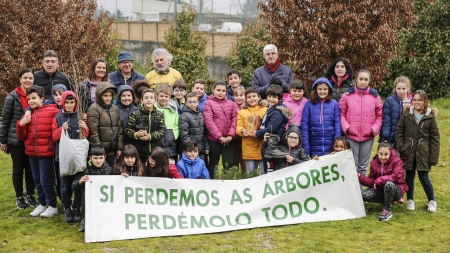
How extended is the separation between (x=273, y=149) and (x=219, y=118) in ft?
3.37

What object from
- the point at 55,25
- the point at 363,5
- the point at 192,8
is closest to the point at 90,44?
the point at 55,25

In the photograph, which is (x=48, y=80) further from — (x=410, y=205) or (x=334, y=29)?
(x=334, y=29)

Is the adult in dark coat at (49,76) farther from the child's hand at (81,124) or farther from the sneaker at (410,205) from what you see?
the sneaker at (410,205)

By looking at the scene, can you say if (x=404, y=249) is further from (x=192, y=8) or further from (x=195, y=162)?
(x=192, y=8)

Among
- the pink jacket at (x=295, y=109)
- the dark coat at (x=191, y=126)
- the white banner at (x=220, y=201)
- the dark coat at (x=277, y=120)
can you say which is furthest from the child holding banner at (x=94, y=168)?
the pink jacket at (x=295, y=109)

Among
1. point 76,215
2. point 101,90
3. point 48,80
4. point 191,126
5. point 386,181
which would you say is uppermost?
point 48,80

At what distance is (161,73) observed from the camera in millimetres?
8844

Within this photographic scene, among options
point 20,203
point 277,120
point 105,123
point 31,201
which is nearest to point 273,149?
point 277,120

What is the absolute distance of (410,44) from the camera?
681 inches

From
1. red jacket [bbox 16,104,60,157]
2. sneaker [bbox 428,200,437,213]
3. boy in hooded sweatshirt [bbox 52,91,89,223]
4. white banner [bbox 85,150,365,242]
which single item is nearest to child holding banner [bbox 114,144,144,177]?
white banner [bbox 85,150,365,242]

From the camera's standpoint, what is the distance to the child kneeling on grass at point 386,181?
292 inches

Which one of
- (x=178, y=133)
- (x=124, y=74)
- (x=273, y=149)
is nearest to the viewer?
(x=273, y=149)

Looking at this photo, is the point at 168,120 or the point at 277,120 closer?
the point at 277,120

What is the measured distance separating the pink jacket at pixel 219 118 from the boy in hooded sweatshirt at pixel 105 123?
1.39 m
